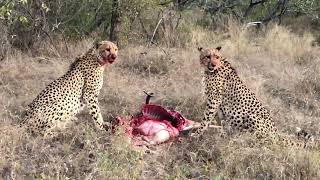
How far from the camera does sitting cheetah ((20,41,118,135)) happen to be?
18.9 feet

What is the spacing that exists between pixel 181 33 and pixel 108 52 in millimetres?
3532

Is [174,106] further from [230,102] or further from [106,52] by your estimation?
[106,52]

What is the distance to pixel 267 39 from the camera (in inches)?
391

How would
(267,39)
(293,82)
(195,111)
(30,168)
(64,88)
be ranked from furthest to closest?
(267,39)
(293,82)
(195,111)
(64,88)
(30,168)

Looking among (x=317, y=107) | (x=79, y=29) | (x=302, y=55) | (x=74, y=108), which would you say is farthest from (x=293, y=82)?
(x=79, y=29)

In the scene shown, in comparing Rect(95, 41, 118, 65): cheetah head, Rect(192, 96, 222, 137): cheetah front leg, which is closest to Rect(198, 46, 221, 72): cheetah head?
Rect(192, 96, 222, 137): cheetah front leg

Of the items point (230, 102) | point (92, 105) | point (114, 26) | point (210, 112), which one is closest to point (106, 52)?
point (92, 105)

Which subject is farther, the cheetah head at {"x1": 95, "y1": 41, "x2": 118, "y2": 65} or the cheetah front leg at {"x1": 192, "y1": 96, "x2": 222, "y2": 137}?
the cheetah head at {"x1": 95, "y1": 41, "x2": 118, "y2": 65}

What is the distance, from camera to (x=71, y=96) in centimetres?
600

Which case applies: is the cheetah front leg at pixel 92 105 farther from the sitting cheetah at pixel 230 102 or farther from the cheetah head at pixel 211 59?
the cheetah head at pixel 211 59

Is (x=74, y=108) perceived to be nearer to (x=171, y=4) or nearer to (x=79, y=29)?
(x=79, y=29)

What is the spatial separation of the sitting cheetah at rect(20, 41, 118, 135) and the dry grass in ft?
0.49

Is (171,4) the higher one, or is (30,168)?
(171,4)

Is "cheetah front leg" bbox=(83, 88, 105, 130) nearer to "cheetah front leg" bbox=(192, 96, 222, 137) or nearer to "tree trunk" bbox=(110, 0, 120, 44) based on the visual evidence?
"cheetah front leg" bbox=(192, 96, 222, 137)
